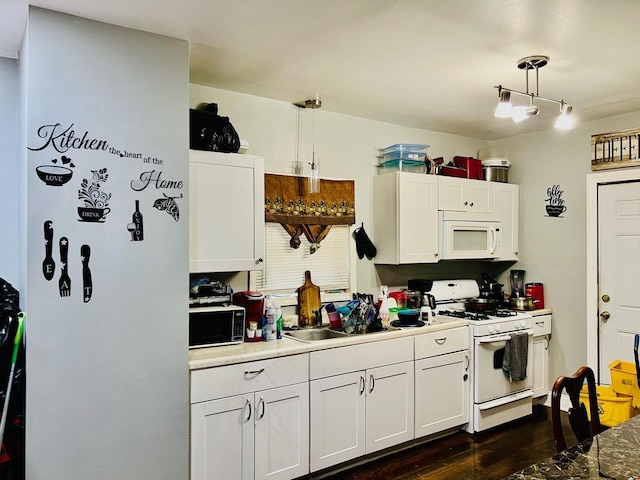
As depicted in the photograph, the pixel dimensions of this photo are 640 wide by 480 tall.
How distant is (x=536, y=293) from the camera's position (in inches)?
183

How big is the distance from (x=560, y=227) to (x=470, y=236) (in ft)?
2.88

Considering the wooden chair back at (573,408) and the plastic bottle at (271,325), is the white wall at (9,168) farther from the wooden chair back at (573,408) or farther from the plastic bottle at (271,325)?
the wooden chair back at (573,408)

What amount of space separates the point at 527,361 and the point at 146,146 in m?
3.51

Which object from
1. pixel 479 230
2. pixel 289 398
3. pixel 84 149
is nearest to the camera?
pixel 84 149

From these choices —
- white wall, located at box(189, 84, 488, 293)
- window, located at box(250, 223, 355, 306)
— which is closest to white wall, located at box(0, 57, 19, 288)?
white wall, located at box(189, 84, 488, 293)

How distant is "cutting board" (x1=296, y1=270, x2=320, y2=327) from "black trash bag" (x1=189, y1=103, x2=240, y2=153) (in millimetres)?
1234

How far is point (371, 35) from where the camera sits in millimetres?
2539

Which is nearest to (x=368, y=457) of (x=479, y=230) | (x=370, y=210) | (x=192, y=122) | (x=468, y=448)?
(x=468, y=448)

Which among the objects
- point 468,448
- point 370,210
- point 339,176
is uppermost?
point 339,176

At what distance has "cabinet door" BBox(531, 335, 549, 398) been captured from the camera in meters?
4.47

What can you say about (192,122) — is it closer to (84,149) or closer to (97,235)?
(84,149)

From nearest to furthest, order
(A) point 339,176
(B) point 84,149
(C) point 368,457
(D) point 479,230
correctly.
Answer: (B) point 84,149 → (C) point 368,457 → (A) point 339,176 → (D) point 479,230

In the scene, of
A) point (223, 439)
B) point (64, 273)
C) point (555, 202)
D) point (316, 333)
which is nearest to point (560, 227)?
point (555, 202)

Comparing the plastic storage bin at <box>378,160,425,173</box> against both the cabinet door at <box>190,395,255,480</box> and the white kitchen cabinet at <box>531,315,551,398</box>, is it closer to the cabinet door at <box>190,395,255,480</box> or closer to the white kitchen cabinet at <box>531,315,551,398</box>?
the white kitchen cabinet at <box>531,315,551,398</box>
